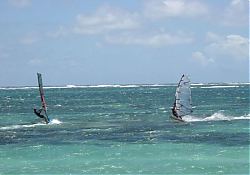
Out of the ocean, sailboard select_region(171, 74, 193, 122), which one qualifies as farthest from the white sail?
the ocean

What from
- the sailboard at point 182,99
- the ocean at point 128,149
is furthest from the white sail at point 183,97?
the ocean at point 128,149

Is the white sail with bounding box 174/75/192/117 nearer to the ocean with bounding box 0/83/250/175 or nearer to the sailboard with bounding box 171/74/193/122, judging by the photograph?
the sailboard with bounding box 171/74/193/122

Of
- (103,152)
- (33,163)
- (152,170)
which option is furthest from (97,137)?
(152,170)

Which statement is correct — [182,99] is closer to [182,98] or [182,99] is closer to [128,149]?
[182,98]

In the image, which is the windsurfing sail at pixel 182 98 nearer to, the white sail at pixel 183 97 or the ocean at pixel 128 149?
the white sail at pixel 183 97

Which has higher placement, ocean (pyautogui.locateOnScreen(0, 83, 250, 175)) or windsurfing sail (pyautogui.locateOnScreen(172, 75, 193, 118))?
windsurfing sail (pyautogui.locateOnScreen(172, 75, 193, 118))

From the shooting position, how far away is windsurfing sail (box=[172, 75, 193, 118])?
52531 millimetres

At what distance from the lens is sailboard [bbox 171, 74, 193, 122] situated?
5253cm

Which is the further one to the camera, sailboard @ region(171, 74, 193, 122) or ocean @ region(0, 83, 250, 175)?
sailboard @ region(171, 74, 193, 122)

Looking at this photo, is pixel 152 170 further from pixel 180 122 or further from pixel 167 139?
pixel 180 122

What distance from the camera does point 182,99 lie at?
5359 cm

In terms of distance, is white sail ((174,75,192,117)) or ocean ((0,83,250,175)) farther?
white sail ((174,75,192,117))

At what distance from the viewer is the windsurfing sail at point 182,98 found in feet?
172

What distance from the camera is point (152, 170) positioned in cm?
2797
